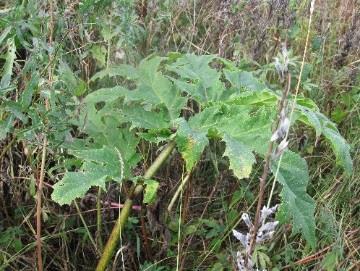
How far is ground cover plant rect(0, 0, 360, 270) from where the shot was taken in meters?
1.53

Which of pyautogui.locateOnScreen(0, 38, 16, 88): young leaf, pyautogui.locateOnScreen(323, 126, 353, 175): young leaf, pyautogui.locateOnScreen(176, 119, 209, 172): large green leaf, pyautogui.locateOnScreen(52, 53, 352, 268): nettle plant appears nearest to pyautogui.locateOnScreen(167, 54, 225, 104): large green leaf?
pyautogui.locateOnScreen(52, 53, 352, 268): nettle plant

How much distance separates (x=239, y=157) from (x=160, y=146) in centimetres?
70

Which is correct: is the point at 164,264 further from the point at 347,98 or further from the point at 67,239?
the point at 347,98

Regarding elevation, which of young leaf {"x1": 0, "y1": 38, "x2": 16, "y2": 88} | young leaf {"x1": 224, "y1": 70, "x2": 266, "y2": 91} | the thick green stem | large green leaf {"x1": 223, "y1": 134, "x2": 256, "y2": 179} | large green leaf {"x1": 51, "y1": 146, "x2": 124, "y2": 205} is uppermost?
young leaf {"x1": 0, "y1": 38, "x2": 16, "y2": 88}

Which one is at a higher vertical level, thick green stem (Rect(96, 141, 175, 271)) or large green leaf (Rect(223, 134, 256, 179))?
large green leaf (Rect(223, 134, 256, 179))

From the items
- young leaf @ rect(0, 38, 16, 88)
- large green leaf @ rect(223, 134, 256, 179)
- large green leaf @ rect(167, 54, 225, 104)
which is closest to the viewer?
large green leaf @ rect(223, 134, 256, 179)

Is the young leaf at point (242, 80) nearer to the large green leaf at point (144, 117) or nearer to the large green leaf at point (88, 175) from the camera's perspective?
the large green leaf at point (144, 117)

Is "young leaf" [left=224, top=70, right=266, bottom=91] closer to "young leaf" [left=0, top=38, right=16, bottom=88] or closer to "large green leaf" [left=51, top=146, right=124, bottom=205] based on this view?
"large green leaf" [left=51, top=146, right=124, bottom=205]

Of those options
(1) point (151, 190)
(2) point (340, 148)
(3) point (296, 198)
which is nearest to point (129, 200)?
(1) point (151, 190)

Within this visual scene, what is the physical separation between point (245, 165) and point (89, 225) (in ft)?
2.65

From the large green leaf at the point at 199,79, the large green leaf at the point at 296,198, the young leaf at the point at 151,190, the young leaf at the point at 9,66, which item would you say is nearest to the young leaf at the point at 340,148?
the large green leaf at the point at 296,198

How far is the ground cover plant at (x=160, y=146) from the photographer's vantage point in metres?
1.53

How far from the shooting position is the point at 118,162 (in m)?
1.56

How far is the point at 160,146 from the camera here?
2.12 meters
